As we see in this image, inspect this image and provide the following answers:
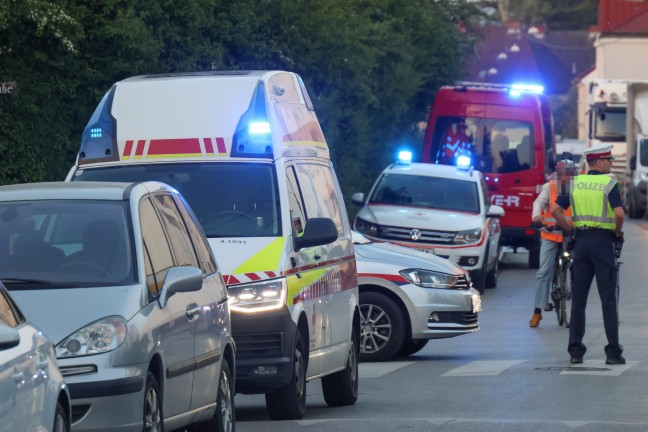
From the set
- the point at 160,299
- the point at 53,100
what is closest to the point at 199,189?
the point at 160,299

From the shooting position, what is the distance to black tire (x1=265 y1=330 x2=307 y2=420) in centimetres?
1059

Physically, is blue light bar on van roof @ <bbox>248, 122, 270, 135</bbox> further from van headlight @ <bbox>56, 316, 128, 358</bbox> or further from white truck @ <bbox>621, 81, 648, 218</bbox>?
white truck @ <bbox>621, 81, 648, 218</bbox>

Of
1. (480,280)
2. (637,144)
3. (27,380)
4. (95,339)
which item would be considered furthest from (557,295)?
(637,144)

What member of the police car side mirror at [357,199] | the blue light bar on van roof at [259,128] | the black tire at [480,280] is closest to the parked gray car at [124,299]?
the blue light bar on van roof at [259,128]

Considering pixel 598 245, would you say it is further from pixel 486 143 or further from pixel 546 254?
pixel 486 143

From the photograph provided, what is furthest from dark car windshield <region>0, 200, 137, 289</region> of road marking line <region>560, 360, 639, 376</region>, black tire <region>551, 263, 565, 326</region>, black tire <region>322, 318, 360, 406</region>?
black tire <region>551, 263, 565, 326</region>

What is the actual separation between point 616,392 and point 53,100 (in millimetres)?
9005

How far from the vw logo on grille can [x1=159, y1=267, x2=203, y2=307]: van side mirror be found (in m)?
14.5

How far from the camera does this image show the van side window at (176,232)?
8773mm

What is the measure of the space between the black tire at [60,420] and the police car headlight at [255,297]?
3.46m

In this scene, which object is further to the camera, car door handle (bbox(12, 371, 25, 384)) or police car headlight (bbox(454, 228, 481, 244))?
police car headlight (bbox(454, 228, 481, 244))

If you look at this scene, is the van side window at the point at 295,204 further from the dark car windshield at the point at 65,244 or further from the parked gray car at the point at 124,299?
the dark car windshield at the point at 65,244

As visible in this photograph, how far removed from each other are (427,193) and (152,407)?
1644cm

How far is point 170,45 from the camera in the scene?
21.2 metres
